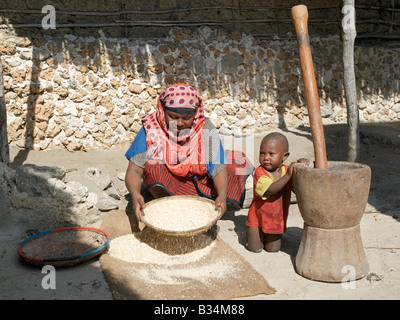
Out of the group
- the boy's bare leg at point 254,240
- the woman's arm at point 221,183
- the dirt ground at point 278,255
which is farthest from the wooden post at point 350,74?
the boy's bare leg at point 254,240

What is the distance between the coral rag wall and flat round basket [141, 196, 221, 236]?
2524 millimetres

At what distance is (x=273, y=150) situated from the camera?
127 inches

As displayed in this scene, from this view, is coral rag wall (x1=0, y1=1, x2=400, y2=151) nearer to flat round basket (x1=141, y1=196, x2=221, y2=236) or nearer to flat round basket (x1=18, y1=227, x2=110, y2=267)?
flat round basket (x1=18, y1=227, x2=110, y2=267)

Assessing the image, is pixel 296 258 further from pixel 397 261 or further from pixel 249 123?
pixel 249 123

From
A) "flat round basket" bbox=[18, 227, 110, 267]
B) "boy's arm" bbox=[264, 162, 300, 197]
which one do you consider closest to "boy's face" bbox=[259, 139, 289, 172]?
"boy's arm" bbox=[264, 162, 300, 197]

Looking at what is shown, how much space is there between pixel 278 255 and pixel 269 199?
0.44 meters

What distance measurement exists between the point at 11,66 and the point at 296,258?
406cm

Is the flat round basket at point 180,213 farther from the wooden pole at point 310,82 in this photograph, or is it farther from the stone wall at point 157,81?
the stone wall at point 157,81

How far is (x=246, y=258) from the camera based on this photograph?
329 cm

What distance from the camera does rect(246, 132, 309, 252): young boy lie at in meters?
3.21

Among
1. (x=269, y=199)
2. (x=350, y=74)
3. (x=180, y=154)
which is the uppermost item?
(x=350, y=74)

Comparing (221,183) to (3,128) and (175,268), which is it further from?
(3,128)

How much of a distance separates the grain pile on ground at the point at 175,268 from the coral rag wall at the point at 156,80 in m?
2.23

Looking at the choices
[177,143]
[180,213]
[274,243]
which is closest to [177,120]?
[177,143]
